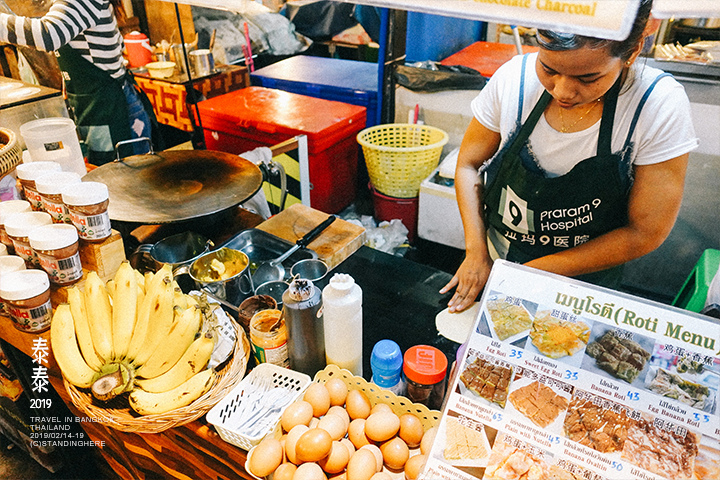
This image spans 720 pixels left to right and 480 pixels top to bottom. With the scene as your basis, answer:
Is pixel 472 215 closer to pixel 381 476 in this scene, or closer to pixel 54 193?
pixel 381 476

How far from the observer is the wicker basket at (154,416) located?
112 centimetres

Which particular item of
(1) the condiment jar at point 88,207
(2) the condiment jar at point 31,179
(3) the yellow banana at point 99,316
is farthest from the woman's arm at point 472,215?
(2) the condiment jar at point 31,179

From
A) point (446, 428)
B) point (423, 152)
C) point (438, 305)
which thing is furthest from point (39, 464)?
point (423, 152)

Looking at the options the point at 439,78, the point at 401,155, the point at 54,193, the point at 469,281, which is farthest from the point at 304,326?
the point at 439,78

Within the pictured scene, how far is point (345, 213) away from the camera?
3941 mm

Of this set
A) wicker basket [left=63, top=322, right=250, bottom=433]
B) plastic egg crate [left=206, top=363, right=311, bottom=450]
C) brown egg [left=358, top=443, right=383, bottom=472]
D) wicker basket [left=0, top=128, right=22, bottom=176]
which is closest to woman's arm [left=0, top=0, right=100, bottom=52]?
wicker basket [left=0, top=128, right=22, bottom=176]

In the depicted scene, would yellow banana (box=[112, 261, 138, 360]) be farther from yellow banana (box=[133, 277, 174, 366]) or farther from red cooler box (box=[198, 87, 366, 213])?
red cooler box (box=[198, 87, 366, 213])

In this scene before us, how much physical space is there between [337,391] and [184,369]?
42 centimetres

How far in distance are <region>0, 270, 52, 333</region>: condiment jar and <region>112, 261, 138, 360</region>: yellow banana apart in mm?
218

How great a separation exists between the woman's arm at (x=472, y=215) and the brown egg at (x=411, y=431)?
520 mm

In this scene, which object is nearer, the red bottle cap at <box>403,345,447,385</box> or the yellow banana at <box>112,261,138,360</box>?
the red bottle cap at <box>403,345,447,385</box>

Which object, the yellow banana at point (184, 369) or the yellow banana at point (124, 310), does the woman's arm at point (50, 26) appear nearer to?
the yellow banana at point (124, 310)

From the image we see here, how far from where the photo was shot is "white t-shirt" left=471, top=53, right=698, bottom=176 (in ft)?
4.19

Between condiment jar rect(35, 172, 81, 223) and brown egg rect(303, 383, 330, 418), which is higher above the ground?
condiment jar rect(35, 172, 81, 223)
